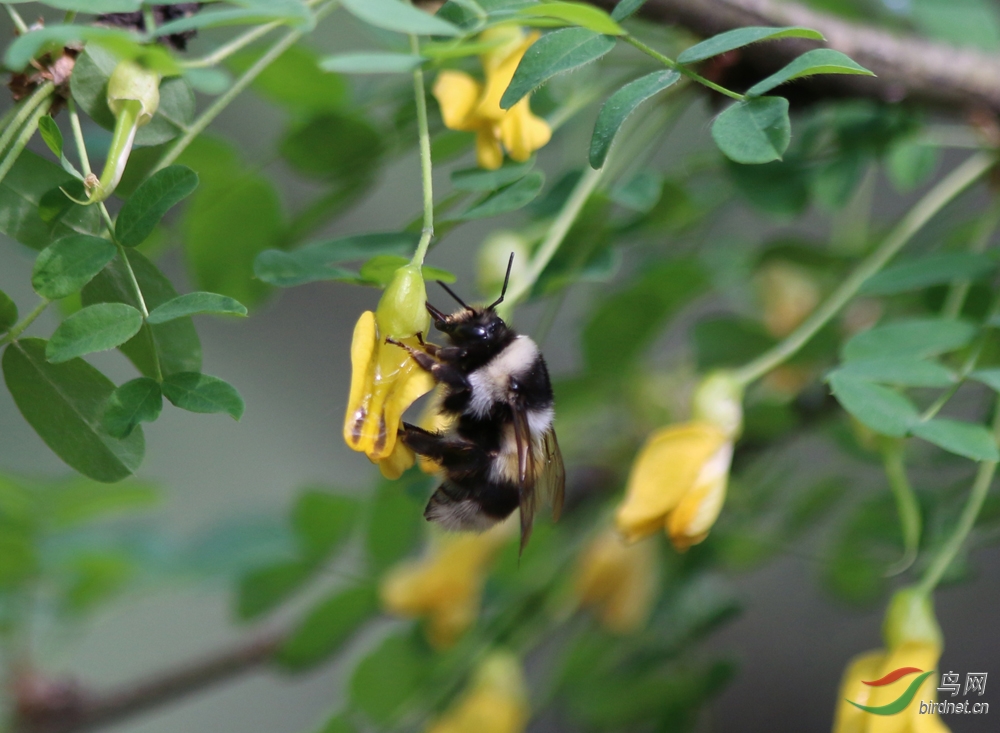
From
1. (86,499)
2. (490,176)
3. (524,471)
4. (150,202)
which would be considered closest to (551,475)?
(524,471)

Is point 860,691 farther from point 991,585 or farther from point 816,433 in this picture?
point 991,585

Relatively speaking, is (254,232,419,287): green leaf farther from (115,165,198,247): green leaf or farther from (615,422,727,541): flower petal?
(615,422,727,541): flower petal

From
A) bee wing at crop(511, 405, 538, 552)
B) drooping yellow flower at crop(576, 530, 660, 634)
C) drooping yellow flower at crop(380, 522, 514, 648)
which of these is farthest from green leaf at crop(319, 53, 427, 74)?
drooping yellow flower at crop(576, 530, 660, 634)

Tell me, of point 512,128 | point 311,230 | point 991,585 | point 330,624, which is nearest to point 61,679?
point 330,624

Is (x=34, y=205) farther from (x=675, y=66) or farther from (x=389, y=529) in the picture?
(x=389, y=529)

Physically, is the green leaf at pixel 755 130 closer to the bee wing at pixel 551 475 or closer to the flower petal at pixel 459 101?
the flower petal at pixel 459 101

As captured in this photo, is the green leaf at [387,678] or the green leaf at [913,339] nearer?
the green leaf at [913,339]

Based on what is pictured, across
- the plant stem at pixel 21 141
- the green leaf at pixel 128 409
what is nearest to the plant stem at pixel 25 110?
the plant stem at pixel 21 141
